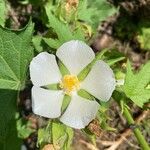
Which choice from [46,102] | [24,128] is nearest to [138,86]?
[46,102]

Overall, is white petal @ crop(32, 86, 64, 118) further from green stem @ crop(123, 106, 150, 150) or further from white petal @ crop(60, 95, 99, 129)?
green stem @ crop(123, 106, 150, 150)

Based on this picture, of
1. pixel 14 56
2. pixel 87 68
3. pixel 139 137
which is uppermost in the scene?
pixel 87 68

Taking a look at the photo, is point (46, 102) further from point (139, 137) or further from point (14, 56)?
point (139, 137)

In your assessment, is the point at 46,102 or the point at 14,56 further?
the point at 14,56

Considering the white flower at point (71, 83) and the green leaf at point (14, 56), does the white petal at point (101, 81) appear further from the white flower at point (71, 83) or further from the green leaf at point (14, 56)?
the green leaf at point (14, 56)

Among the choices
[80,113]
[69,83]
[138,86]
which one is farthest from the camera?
[138,86]

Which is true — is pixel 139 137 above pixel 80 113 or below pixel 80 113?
below

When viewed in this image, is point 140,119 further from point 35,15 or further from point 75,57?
point 75,57
